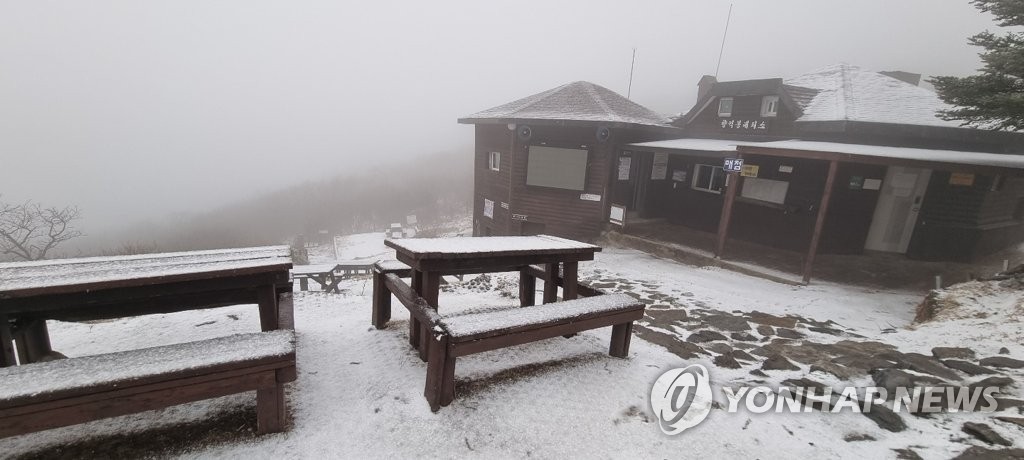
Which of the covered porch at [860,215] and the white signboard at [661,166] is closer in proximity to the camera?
the covered porch at [860,215]

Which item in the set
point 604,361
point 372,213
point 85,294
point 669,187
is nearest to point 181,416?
point 85,294

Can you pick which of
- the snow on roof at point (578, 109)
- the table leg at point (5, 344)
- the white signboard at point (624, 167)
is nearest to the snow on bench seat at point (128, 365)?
the table leg at point (5, 344)

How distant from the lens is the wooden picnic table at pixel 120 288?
A: 276cm

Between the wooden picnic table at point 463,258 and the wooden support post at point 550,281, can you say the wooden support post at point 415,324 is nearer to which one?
the wooden picnic table at point 463,258

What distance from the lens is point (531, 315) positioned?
11.6ft

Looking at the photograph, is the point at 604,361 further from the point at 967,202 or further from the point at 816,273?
the point at 967,202

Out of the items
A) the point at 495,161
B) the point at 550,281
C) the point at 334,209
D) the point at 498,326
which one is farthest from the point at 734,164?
the point at 334,209

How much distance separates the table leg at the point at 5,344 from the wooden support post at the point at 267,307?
67.9 inches

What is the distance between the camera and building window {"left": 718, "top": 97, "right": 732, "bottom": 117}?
13.6 meters

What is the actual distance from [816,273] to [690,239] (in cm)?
316

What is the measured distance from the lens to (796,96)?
1255cm

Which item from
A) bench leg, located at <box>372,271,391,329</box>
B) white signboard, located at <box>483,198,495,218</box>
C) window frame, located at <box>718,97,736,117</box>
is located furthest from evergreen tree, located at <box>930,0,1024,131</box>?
white signboard, located at <box>483,198,495,218</box>

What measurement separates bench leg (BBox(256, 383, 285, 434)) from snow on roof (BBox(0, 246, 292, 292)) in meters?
1.08

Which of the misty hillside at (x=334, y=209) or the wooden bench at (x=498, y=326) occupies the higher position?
the wooden bench at (x=498, y=326)
